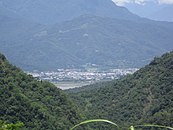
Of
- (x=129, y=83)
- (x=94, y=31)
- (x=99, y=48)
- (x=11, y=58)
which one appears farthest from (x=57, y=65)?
(x=129, y=83)

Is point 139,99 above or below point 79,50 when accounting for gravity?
below

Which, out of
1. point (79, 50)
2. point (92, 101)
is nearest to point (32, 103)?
point (92, 101)

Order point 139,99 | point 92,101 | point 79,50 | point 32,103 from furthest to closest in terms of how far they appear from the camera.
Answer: point 79,50 < point 92,101 < point 139,99 < point 32,103

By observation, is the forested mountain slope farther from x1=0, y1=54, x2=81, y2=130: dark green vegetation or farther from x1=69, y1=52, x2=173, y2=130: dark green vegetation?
x1=0, y1=54, x2=81, y2=130: dark green vegetation

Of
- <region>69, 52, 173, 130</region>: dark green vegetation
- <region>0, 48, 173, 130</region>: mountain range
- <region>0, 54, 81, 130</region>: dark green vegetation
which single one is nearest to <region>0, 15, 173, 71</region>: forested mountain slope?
<region>69, 52, 173, 130</region>: dark green vegetation

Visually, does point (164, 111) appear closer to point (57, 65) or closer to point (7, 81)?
point (7, 81)

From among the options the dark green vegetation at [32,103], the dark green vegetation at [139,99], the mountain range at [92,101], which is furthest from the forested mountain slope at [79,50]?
the dark green vegetation at [32,103]

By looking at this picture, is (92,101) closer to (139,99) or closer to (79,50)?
(139,99)
